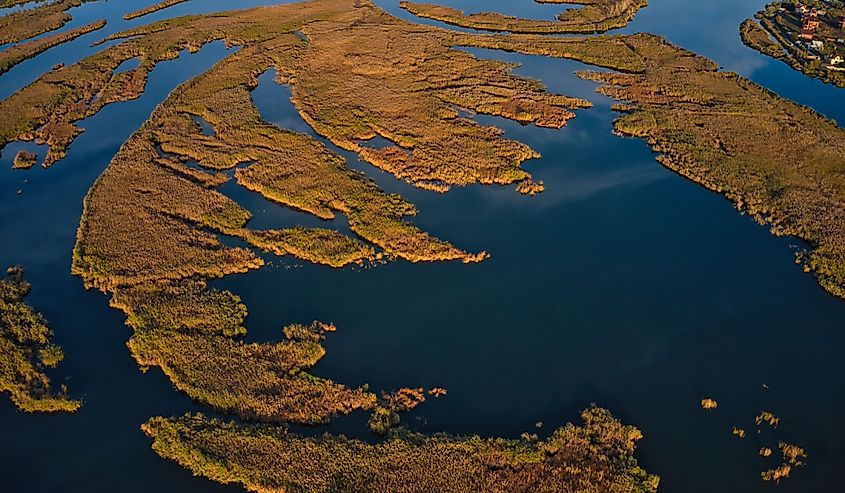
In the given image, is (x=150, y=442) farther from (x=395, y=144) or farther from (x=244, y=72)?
(x=244, y=72)

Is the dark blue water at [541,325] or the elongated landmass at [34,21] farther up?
the elongated landmass at [34,21]

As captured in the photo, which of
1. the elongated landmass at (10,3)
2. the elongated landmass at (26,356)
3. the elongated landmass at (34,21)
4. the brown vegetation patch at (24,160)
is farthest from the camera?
the elongated landmass at (10,3)

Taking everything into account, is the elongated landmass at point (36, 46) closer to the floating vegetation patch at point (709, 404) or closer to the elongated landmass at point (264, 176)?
the elongated landmass at point (264, 176)

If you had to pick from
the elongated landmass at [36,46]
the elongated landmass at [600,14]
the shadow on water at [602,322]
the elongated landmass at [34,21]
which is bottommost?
the shadow on water at [602,322]

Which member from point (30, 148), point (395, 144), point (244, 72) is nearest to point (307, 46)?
point (244, 72)

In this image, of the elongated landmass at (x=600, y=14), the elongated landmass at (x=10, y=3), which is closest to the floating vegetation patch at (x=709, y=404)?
the elongated landmass at (x=600, y=14)

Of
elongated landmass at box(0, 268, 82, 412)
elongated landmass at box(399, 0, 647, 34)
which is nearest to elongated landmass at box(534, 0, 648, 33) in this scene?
elongated landmass at box(399, 0, 647, 34)
